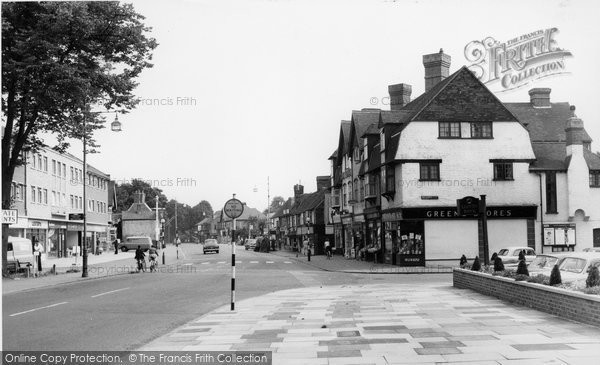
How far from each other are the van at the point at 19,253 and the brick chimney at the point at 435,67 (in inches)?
1125

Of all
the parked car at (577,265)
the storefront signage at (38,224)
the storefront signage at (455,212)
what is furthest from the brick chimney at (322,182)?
the parked car at (577,265)

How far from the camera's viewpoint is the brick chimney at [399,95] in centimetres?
4884

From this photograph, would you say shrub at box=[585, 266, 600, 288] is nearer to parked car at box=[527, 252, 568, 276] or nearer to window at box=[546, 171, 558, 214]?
parked car at box=[527, 252, 568, 276]

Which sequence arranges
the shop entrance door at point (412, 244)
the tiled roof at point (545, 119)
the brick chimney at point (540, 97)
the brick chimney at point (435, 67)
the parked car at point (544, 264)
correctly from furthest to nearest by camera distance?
1. the brick chimney at point (540, 97)
2. the brick chimney at point (435, 67)
3. the tiled roof at point (545, 119)
4. the shop entrance door at point (412, 244)
5. the parked car at point (544, 264)

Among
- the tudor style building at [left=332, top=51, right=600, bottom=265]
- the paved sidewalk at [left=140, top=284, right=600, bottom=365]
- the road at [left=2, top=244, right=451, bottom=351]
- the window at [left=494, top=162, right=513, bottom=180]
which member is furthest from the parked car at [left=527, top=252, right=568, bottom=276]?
the window at [left=494, top=162, right=513, bottom=180]

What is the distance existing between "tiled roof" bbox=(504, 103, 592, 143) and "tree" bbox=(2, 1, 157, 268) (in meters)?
25.9

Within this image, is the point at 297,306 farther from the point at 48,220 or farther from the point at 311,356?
the point at 48,220

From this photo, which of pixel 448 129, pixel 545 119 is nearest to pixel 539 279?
pixel 448 129

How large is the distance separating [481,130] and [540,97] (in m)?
10.8

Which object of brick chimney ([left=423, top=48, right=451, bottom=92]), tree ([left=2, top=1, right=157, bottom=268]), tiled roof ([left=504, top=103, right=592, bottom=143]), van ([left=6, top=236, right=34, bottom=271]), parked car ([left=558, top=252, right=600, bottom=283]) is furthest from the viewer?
brick chimney ([left=423, top=48, right=451, bottom=92])

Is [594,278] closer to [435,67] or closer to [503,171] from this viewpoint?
[503,171]

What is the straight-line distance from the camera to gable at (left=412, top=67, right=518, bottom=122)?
35781 millimetres

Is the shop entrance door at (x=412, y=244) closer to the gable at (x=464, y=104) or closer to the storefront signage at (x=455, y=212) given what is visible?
the storefront signage at (x=455, y=212)

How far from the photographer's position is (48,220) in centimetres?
5294
